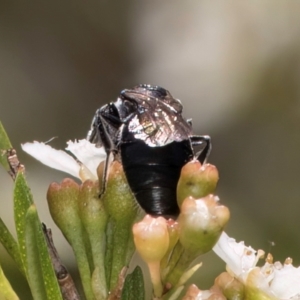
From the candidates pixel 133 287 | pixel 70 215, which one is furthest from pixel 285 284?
pixel 70 215

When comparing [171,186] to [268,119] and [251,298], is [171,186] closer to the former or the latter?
[251,298]

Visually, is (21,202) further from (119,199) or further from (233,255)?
(233,255)

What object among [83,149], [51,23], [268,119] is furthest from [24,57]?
[83,149]

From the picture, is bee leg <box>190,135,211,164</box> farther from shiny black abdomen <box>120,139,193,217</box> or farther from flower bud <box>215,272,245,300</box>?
flower bud <box>215,272,245,300</box>

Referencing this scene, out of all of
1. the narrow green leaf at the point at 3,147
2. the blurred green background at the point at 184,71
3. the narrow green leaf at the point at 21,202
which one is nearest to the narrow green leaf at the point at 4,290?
the narrow green leaf at the point at 21,202

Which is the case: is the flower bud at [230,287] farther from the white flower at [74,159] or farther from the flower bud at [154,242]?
the white flower at [74,159]
